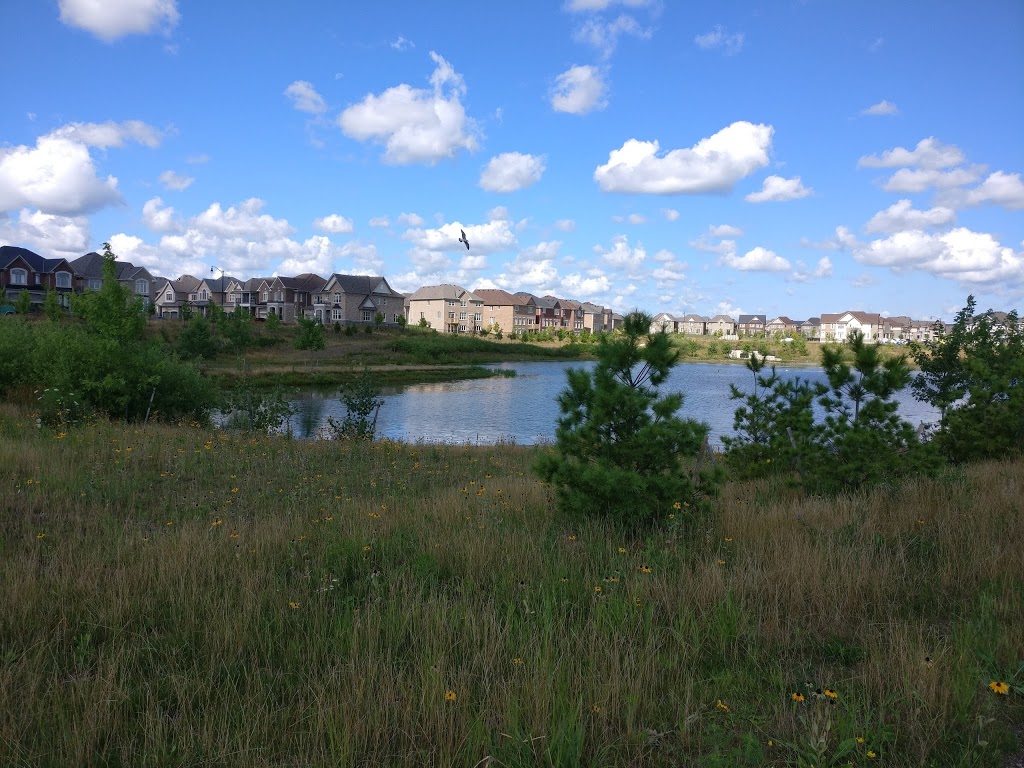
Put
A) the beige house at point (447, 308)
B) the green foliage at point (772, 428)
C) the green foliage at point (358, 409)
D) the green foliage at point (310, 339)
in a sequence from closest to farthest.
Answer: the green foliage at point (772, 428) < the green foliage at point (358, 409) < the green foliage at point (310, 339) < the beige house at point (447, 308)

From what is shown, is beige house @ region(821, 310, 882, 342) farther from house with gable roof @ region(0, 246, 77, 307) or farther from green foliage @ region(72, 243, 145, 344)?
green foliage @ region(72, 243, 145, 344)

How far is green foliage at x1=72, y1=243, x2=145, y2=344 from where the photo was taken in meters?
19.0

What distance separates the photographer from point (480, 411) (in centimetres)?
3766

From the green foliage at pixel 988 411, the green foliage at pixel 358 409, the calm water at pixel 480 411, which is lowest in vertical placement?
the calm water at pixel 480 411

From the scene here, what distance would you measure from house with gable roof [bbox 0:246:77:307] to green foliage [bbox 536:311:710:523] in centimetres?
8437

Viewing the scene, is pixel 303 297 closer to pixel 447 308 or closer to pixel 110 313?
pixel 447 308

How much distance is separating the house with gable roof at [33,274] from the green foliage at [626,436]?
84.4 meters

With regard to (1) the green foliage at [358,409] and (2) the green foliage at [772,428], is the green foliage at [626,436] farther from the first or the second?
(1) the green foliage at [358,409]

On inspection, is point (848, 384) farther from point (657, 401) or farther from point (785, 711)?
point (785, 711)

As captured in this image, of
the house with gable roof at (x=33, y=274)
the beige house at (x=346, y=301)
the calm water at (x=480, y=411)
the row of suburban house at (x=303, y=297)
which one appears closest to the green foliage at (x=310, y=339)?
the row of suburban house at (x=303, y=297)

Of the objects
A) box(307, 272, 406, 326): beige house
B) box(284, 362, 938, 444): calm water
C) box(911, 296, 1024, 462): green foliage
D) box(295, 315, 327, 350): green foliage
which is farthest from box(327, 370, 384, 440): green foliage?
box(307, 272, 406, 326): beige house

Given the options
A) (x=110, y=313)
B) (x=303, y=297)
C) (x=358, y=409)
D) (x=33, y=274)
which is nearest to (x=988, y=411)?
(x=358, y=409)

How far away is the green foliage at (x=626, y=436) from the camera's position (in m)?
6.98

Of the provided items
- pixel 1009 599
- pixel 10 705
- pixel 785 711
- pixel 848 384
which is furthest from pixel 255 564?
pixel 848 384
